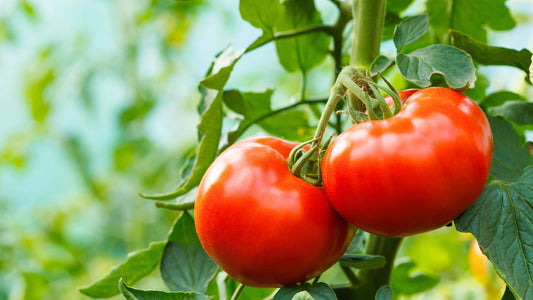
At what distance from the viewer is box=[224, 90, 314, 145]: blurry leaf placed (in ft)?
2.19

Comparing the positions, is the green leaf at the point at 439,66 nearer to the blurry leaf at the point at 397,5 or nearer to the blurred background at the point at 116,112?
the blurry leaf at the point at 397,5

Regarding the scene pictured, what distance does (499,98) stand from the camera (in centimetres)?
70

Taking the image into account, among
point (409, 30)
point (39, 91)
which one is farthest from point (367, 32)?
point (39, 91)

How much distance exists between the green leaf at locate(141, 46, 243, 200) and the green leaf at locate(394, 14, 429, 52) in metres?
0.15

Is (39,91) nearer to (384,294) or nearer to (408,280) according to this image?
(408,280)

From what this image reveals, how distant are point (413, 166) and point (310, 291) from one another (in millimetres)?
141

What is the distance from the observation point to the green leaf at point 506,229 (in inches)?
17.3

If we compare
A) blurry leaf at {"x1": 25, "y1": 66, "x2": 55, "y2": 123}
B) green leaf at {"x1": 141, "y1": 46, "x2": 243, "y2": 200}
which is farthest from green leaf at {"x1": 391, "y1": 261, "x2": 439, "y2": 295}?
blurry leaf at {"x1": 25, "y1": 66, "x2": 55, "y2": 123}

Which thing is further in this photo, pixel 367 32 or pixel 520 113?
pixel 520 113

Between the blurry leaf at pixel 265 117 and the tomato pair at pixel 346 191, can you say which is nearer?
the tomato pair at pixel 346 191

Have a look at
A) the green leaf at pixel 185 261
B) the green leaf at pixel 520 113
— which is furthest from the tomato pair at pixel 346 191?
the green leaf at pixel 520 113

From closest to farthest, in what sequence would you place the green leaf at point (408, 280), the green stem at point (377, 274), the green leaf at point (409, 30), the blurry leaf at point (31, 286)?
the green leaf at point (409, 30)
the green stem at point (377, 274)
the green leaf at point (408, 280)
the blurry leaf at point (31, 286)

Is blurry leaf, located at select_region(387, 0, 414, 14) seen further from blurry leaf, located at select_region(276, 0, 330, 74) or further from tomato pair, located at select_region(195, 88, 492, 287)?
tomato pair, located at select_region(195, 88, 492, 287)

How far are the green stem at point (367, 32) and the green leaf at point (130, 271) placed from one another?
29 cm
